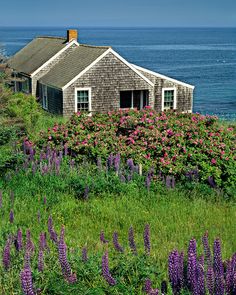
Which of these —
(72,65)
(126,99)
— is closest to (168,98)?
(126,99)

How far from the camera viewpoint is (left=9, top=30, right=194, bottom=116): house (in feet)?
101

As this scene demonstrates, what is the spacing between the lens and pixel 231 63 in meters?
107

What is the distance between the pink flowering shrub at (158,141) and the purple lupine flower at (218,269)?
279 inches

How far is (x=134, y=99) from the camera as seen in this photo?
111ft

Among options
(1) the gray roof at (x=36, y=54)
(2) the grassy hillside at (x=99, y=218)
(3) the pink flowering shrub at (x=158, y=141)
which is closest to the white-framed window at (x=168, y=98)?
(1) the gray roof at (x=36, y=54)

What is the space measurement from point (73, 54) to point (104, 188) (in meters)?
23.9

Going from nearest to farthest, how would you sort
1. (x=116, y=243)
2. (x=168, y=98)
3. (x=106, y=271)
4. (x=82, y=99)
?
(x=106, y=271) < (x=116, y=243) < (x=82, y=99) < (x=168, y=98)

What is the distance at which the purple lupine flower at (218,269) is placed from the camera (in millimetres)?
4888

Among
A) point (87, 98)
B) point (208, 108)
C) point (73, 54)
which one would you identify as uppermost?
point (73, 54)

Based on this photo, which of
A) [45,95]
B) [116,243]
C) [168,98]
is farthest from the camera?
[168,98]

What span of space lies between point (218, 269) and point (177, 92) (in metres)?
29.6

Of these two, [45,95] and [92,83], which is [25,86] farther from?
[92,83]

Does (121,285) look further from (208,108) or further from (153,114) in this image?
(208,108)

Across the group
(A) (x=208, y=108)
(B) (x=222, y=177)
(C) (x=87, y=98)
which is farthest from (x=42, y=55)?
(B) (x=222, y=177)
